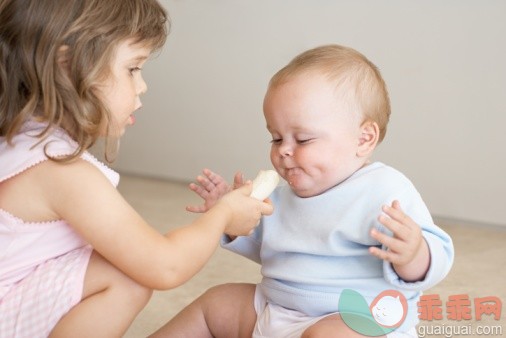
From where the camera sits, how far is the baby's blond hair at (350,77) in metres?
1.06

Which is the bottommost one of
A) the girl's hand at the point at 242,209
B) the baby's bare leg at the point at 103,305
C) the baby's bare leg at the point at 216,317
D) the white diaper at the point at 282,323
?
the baby's bare leg at the point at 216,317

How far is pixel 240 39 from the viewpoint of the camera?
2373mm

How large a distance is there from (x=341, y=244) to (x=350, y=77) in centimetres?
24

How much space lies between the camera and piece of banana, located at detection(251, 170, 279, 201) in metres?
1.11

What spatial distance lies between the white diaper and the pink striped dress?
27 centimetres

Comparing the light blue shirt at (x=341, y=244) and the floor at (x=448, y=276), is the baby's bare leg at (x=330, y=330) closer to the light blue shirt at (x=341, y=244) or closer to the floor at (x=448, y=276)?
the light blue shirt at (x=341, y=244)

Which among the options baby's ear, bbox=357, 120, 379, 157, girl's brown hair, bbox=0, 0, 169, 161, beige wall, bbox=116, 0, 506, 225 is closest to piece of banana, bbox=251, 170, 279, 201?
baby's ear, bbox=357, 120, 379, 157

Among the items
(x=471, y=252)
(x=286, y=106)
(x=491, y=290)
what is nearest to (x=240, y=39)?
(x=471, y=252)

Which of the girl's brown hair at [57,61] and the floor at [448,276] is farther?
the floor at [448,276]

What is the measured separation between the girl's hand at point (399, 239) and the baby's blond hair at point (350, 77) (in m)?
0.18

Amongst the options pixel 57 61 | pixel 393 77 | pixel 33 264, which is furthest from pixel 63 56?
pixel 393 77

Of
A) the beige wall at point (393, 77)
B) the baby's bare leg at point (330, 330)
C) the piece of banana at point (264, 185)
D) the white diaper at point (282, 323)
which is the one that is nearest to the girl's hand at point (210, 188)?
the piece of banana at point (264, 185)

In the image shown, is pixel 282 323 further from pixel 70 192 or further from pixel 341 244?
pixel 70 192

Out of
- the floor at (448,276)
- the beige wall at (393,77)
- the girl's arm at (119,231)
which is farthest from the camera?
the beige wall at (393,77)
